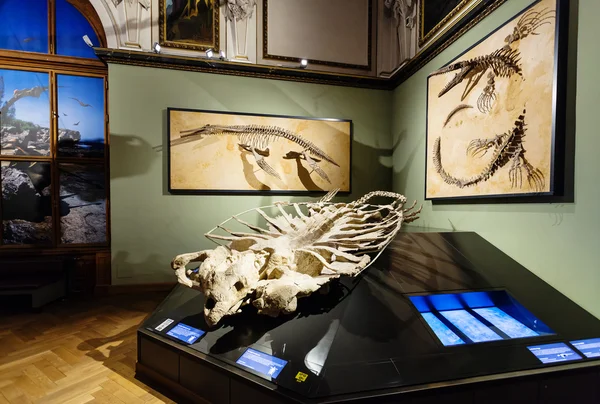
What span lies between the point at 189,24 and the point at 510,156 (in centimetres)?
484

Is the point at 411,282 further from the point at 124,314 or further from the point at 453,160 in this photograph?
the point at 124,314

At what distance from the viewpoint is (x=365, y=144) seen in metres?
4.93

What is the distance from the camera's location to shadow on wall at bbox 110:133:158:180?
4.05 m

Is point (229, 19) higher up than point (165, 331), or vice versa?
point (229, 19)

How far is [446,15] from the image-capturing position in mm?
3701

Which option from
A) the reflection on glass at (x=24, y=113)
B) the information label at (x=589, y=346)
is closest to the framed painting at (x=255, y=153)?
the reflection on glass at (x=24, y=113)

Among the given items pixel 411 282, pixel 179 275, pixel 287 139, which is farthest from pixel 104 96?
pixel 411 282

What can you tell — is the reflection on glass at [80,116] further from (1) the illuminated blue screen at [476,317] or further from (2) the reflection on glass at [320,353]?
(1) the illuminated blue screen at [476,317]

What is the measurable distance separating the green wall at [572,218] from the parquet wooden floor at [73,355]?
10.1ft

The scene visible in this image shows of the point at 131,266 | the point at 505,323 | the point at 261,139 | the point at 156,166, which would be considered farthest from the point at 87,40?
the point at 505,323

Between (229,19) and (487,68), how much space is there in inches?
152

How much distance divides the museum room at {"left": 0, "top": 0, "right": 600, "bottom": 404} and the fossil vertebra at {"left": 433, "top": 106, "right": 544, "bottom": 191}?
2 cm

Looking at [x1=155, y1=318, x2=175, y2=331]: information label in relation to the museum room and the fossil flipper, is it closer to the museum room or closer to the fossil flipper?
the museum room

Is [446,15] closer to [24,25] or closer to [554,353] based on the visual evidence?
[554,353]
